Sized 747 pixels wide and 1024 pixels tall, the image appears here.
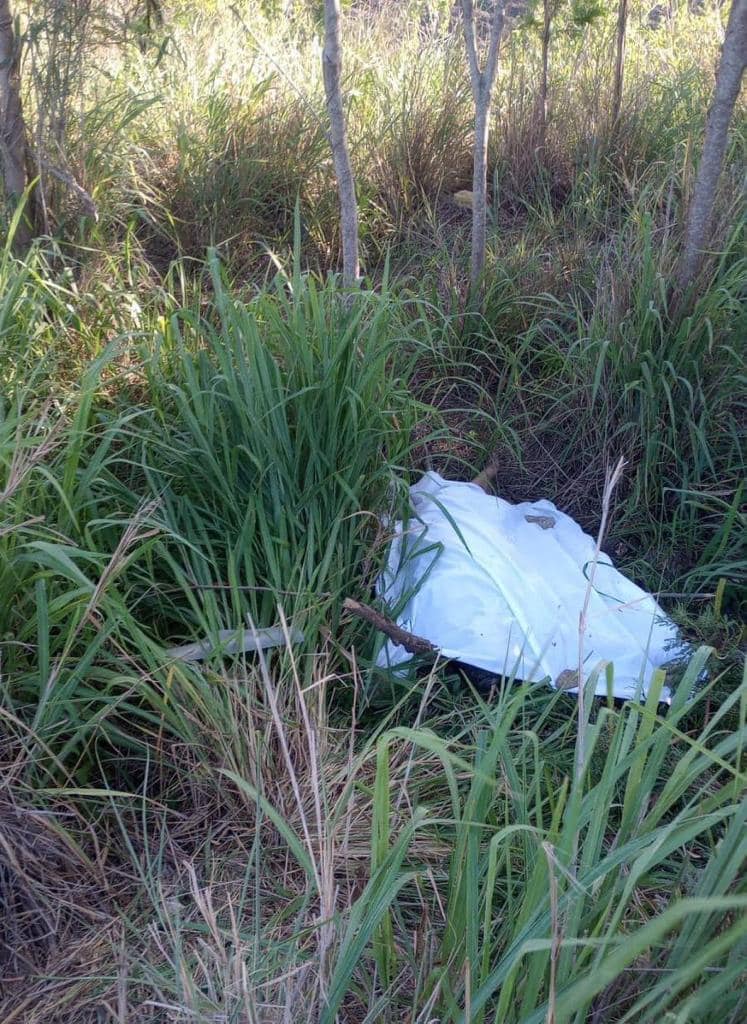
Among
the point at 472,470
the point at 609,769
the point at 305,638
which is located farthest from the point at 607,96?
the point at 609,769

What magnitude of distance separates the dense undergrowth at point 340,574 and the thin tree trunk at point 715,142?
88 millimetres

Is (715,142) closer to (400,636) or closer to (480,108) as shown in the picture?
(480,108)

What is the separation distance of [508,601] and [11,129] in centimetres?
228

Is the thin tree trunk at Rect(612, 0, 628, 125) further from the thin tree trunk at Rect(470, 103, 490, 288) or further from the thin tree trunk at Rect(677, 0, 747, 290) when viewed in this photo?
the thin tree trunk at Rect(677, 0, 747, 290)

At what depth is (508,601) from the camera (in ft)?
7.91

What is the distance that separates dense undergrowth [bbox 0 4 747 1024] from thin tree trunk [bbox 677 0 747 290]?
0.29 ft

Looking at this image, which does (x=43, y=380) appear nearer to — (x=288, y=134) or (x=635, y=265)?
(x=635, y=265)

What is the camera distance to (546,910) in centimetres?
120

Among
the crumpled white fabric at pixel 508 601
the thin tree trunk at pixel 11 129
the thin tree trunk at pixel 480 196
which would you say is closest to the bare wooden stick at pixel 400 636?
the crumpled white fabric at pixel 508 601

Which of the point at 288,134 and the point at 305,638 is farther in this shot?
the point at 288,134

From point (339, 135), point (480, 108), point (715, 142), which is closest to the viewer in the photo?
point (715, 142)

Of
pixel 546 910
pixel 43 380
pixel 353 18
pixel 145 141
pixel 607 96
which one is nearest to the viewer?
pixel 546 910

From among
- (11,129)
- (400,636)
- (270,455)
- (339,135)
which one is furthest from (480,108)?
(400,636)

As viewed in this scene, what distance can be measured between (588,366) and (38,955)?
7.25ft
